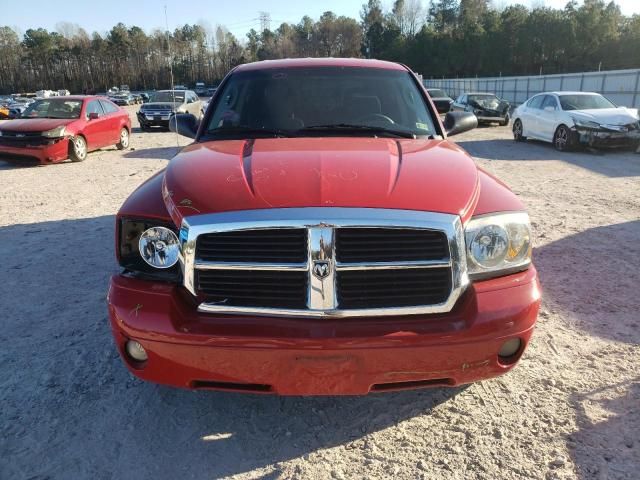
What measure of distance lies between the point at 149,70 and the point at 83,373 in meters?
98.5

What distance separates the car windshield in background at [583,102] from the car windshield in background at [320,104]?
36.7 ft

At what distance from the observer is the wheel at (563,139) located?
41.5 feet

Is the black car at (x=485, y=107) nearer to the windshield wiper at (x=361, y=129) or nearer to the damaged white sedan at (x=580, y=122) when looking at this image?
the damaged white sedan at (x=580, y=122)

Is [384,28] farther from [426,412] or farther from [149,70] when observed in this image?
[426,412]

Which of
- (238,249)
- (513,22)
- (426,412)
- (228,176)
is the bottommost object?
(426,412)

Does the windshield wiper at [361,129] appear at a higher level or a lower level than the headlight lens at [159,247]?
higher

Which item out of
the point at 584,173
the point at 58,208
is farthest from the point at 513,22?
the point at 58,208

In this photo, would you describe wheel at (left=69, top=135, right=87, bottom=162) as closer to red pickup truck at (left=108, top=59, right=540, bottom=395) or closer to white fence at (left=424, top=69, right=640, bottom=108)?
red pickup truck at (left=108, top=59, right=540, bottom=395)

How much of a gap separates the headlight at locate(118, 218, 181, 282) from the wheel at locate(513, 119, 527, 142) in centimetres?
1491

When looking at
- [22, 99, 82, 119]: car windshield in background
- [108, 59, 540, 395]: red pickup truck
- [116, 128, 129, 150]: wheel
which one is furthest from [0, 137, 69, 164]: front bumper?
[108, 59, 540, 395]: red pickup truck

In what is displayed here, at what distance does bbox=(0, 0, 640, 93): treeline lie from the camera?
51688 mm

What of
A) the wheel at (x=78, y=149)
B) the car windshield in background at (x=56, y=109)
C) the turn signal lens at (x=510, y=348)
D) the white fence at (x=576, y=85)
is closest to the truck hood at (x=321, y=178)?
the turn signal lens at (x=510, y=348)

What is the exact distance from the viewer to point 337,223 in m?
2.06

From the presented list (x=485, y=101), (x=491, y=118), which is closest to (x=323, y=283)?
(x=491, y=118)
